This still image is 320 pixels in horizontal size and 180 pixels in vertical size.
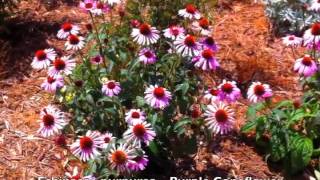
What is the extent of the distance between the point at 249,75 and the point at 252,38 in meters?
0.69

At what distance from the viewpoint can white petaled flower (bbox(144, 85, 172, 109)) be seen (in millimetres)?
2820

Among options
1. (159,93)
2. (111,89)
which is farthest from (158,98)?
(111,89)

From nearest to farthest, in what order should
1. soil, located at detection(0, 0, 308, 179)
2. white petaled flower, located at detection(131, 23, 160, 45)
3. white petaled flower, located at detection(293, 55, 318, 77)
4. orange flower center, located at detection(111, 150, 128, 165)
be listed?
1. orange flower center, located at detection(111, 150, 128, 165)
2. white petaled flower, located at detection(131, 23, 160, 45)
3. white petaled flower, located at detection(293, 55, 318, 77)
4. soil, located at detection(0, 0, 308, 179)

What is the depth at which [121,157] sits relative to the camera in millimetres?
2631

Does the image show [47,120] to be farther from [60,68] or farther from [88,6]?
[88,6]

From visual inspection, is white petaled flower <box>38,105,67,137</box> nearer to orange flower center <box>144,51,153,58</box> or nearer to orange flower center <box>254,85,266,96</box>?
orange flower center <box>144,51,153,58</box>

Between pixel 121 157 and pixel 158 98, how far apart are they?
1.33ft

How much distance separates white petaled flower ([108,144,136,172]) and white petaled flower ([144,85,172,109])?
0.94 feet

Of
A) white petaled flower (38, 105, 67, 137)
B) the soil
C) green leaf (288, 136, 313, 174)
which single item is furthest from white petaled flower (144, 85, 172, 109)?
green leaf (288, 136, 313, 174)

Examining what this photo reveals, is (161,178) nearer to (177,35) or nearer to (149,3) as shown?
(177,35)

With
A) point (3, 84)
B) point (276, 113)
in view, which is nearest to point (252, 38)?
point (276, 113)

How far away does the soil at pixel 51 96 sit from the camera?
11.2ft

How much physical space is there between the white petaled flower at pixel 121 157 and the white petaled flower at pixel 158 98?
0.94 ft

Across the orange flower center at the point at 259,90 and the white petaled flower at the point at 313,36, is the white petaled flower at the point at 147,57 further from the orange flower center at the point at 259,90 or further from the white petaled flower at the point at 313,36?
the white petaled flower at the point at 313,36
